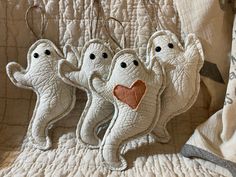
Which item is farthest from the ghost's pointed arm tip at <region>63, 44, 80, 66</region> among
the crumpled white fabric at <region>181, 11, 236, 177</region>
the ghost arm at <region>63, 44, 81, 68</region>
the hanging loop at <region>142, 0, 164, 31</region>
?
the crumpled white fabric at <region>181, 11, 236, 177</region>

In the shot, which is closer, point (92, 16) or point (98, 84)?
point (98, 84)

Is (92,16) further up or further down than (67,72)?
further up

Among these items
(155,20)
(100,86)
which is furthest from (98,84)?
(155,20)

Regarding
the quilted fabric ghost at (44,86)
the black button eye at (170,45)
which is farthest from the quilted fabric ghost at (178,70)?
the quilted fabric ghost at (44,86)

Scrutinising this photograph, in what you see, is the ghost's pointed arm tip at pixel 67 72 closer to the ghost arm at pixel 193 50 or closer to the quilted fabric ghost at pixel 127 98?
the quilted fabric ghost at pixel 127 98

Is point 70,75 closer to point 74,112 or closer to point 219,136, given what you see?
point 74,112

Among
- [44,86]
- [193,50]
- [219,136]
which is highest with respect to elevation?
[193,50]
